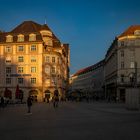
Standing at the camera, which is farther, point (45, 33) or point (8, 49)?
point (45, 33)

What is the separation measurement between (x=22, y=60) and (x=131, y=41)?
28.3m

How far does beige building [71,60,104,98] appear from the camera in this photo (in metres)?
139

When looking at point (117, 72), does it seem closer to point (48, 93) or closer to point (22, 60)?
point (48, 93)

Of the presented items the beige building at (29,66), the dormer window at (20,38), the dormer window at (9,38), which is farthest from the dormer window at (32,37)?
the dormer window at (9,38)

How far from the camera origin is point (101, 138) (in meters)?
12.2

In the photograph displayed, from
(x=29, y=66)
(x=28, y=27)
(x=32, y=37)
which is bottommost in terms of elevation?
(x=29, y=66)

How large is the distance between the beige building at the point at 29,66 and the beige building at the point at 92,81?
3601 centimetres

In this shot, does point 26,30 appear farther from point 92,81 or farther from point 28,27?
point 92,81

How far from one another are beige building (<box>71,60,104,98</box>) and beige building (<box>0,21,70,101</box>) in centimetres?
3601

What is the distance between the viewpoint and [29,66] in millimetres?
84125

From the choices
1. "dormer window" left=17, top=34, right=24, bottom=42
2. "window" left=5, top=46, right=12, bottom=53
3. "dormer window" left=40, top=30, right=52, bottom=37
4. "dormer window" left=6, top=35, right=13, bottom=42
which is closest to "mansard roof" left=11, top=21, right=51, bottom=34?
"dormer window" left=40, top=30, right=52, bottom=37

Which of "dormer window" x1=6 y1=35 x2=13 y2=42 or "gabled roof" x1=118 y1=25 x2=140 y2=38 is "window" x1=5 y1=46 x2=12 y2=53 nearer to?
"dormer window" x1=6 y1=35 x2=13 y2=42

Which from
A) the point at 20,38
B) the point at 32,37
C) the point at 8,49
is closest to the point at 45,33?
the point at 32,37

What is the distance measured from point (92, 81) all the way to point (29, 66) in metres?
75.4
